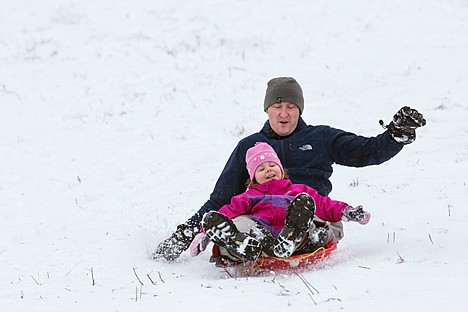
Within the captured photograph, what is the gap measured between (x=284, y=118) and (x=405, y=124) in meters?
1.23

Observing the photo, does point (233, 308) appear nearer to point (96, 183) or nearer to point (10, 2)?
point (96, 183)

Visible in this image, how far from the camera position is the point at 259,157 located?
5.13 m

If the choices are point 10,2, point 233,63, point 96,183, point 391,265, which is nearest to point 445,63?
point 233,63

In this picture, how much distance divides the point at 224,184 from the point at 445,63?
24.3 ft

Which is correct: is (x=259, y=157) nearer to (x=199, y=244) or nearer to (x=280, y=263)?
(x=199, y=244)

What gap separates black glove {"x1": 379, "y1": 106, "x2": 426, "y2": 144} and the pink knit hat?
90 cm

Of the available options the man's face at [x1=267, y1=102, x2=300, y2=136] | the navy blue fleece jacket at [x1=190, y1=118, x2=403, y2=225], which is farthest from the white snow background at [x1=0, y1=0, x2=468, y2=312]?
A: the man's face at [x1=267, y1=102, x2=300, y2=136]

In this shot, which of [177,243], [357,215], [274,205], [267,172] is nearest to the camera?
[357,215]

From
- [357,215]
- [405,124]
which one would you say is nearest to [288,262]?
[357,215]

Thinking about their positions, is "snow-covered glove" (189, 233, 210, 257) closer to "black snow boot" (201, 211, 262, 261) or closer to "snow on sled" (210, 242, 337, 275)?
"snow on sled" (210, 242, 337, 275)

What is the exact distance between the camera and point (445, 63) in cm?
1166

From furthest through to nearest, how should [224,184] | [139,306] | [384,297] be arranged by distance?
[224,184] < [139,306] < [384,297]

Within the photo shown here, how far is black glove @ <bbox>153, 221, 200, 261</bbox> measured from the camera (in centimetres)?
509

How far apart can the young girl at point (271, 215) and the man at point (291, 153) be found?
292 millimetres
